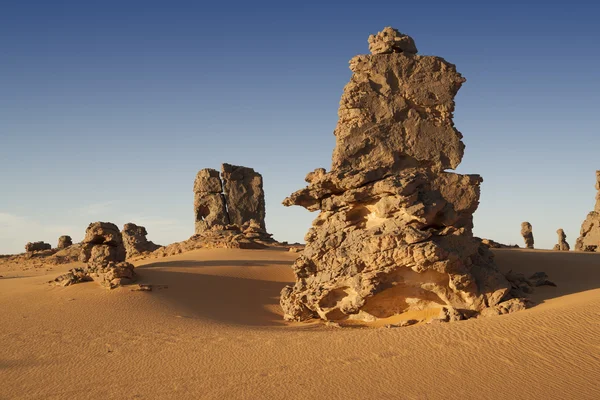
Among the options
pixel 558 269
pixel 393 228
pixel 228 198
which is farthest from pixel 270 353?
pixel 228 198

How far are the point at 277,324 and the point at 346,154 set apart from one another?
5.76 meters

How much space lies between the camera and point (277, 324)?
12891 mm

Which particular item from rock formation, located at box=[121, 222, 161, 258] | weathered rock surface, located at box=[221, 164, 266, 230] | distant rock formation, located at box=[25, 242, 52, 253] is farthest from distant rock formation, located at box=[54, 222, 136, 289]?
distant rock formation, located at box=[25, 242, 52, 253]

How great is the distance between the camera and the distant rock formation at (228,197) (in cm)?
3152

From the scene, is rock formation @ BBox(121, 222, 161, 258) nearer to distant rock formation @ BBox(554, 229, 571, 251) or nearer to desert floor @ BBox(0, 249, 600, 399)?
desert floor @ BBox(0, 249, 600, 399)

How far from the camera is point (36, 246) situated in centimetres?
3528

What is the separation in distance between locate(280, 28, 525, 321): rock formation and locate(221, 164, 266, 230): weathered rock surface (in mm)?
16484

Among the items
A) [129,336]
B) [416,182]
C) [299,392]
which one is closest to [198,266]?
[129,336]

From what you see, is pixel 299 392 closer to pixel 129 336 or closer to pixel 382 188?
pixel 129 336

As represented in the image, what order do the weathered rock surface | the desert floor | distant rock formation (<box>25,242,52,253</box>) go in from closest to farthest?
the desert floor
the weathered rock surface
distant rock formation (<box>25,242,52,253</box>)

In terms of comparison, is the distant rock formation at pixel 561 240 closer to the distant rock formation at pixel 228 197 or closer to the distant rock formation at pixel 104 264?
the distant rock formation at pixel 228 197

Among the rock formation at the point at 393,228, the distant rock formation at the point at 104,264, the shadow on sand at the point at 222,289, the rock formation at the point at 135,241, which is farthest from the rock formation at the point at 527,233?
the distant rock formation at the point at 104,264

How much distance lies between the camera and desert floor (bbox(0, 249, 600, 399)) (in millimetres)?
7062

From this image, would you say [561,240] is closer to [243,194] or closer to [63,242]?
[243,194]
